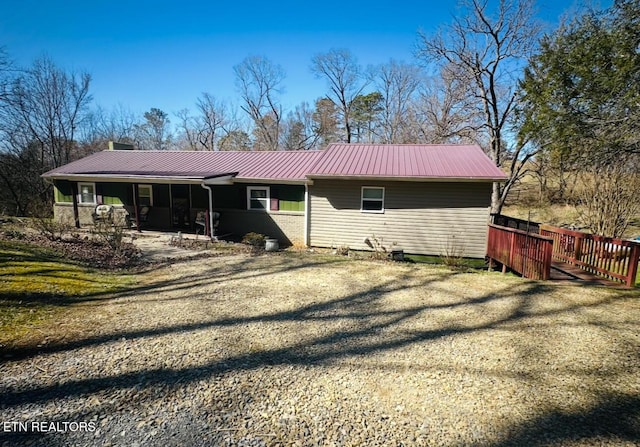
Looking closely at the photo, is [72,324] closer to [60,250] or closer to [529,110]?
[60,250]

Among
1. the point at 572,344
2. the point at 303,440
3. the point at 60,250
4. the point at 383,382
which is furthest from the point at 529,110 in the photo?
the point at 60,250

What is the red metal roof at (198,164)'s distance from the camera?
41.0ft

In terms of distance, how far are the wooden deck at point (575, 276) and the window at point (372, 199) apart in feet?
17.5

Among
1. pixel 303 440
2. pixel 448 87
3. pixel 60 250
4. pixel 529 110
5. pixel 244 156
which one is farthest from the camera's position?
pixel 448 87

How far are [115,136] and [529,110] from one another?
1433 inches

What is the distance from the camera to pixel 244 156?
15.2 m

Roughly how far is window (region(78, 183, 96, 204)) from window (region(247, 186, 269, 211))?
732 cm

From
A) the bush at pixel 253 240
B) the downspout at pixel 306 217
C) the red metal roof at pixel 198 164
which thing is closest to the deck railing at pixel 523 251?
the downspout at pixel 306 217

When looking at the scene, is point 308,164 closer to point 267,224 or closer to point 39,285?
point 267,224

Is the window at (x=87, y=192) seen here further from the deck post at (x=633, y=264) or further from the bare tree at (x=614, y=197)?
the bare tree at (x=614, y=197)

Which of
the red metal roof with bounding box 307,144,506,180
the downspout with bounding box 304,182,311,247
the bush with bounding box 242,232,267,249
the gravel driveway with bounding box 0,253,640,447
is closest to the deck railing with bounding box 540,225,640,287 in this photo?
the gravel driveway with bounding box 0,253,640,447

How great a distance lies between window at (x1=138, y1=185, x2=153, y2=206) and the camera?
541 inches

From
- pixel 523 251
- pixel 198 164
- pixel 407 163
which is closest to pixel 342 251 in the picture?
pixel 407 163

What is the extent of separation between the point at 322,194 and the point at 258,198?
2.70 meters
